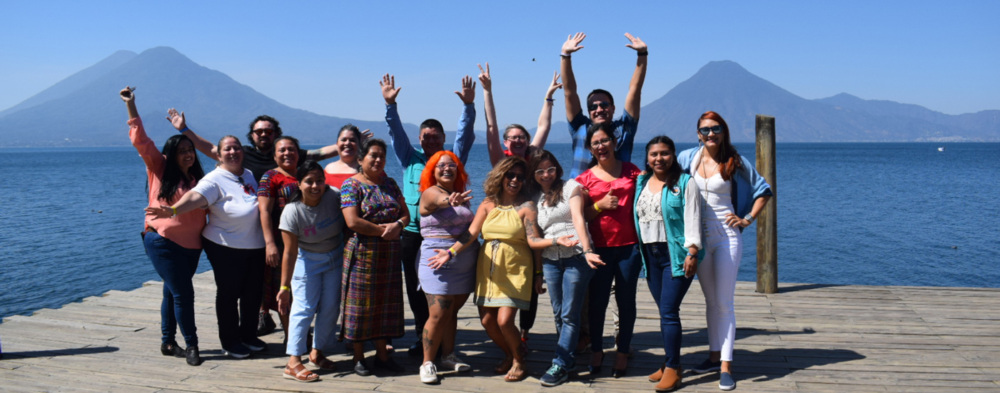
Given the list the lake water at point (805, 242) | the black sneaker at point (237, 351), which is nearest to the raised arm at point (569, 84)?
the black sneaker at point (237, 351)

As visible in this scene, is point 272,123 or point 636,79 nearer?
A: point 636,79

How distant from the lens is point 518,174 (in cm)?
446

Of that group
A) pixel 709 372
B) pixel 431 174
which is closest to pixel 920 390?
pixel 709 372

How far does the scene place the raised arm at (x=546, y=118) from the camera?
5.46 meters

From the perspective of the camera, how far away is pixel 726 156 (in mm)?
4461

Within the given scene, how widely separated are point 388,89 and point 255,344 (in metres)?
2.23

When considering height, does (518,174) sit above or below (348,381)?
above

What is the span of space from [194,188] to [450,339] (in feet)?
6.89

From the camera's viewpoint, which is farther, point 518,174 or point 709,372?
point 709,372

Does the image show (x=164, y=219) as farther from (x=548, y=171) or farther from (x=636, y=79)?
(x=636, y=79)

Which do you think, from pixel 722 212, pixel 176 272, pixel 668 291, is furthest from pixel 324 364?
pixel 722 212

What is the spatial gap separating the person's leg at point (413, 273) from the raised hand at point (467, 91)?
1077mm

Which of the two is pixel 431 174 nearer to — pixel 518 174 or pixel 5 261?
pixel 518 174

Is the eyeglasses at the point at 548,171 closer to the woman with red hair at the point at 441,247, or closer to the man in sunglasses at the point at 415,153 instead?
the woman with red hair at the point at 441,247
